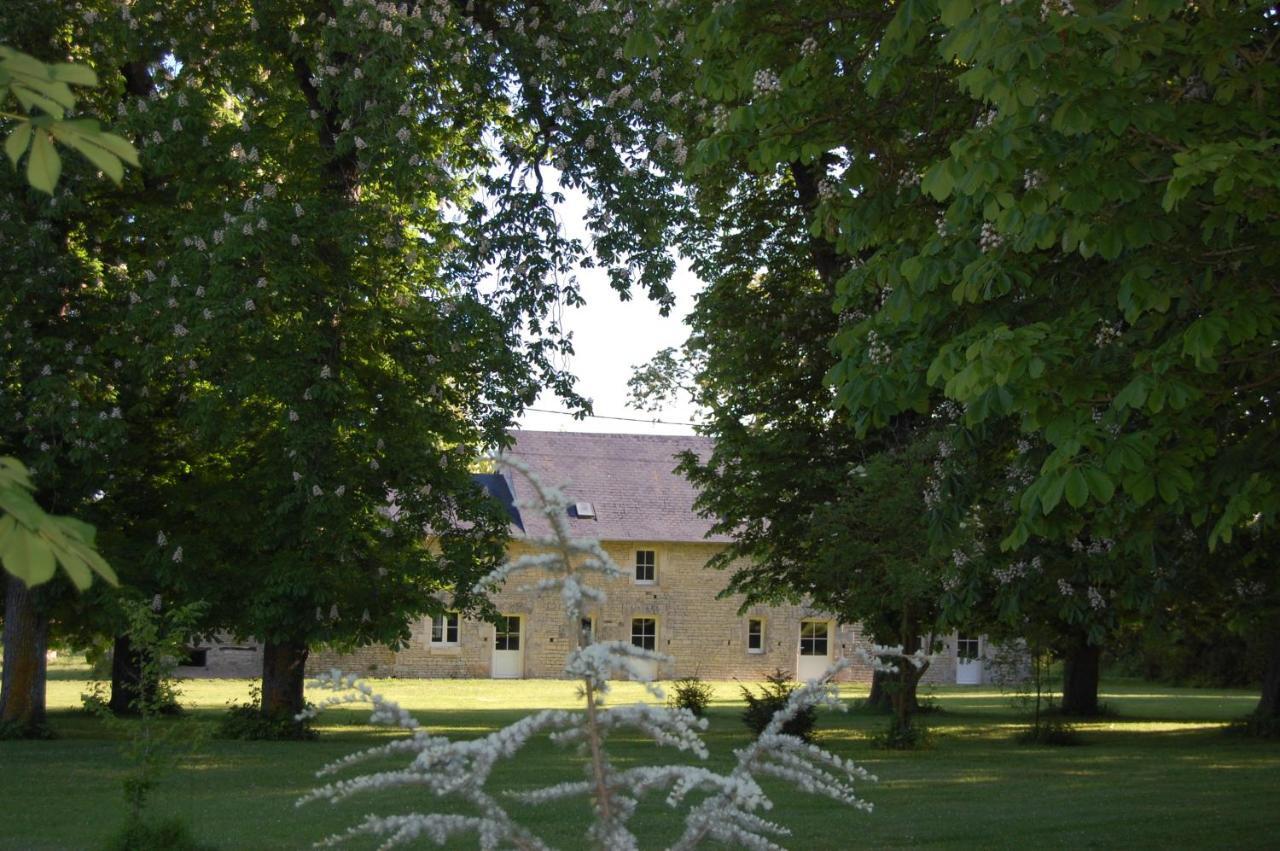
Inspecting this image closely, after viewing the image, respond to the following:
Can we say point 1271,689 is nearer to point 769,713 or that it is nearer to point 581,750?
point 769,713

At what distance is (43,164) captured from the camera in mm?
2633

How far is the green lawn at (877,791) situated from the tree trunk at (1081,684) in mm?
3494

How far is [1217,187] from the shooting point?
247 inches

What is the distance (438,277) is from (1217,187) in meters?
15.1

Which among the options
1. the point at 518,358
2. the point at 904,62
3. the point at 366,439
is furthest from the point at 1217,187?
the point at 366,439

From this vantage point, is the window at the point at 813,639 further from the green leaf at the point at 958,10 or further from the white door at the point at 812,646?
the green leaf at the point at 958,10

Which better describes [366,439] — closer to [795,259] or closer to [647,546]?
[795,259]

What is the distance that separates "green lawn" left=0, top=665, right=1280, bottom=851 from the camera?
12.0 m

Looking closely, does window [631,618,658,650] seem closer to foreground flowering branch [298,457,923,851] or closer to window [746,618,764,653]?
window [746,618,764,653]

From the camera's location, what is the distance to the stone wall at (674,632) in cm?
4619

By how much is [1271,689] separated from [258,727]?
62.3 feet

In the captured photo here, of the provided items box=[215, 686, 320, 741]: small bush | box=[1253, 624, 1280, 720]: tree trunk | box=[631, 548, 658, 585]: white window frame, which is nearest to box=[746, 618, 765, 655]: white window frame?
box=[631, 548, 658, 585]: white window frame

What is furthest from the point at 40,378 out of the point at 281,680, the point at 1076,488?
the point at 1076,488

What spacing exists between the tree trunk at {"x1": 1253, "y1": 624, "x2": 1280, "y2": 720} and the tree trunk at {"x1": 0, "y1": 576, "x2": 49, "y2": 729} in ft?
69.3
